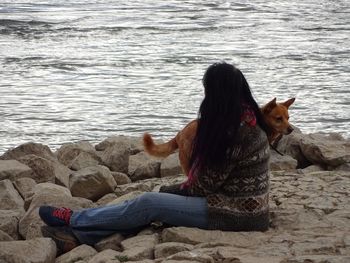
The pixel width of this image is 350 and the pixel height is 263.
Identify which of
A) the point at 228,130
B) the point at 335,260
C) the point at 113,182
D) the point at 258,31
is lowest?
the point at 258,31

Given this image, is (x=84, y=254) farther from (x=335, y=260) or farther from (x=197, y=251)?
(x=335, y=260)

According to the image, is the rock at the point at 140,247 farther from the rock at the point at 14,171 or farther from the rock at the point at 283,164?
the rock at the point at 14,171

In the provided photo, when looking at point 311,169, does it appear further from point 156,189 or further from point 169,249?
point 169,249

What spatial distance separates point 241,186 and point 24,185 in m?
3.11

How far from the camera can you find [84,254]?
6484 millimetres

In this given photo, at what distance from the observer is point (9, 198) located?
8.31 meters

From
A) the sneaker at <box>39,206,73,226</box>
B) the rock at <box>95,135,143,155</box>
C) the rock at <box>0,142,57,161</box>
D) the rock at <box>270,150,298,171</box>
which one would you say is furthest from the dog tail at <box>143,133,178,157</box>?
the rock at <box>0,142,57,161</box>

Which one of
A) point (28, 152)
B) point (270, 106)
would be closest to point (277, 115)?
point (270, 106)

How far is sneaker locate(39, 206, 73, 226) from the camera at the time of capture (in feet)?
22.2

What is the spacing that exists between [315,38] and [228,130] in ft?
60.8

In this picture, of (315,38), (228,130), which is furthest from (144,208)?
(315,38)

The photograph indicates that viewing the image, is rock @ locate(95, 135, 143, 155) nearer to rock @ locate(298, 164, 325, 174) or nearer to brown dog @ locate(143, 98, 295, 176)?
rock @ locate(298, 164, 325, 174)

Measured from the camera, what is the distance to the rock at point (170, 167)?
359 inches

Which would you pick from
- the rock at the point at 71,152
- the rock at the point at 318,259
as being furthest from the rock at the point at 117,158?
the rock at the point at 318,259
